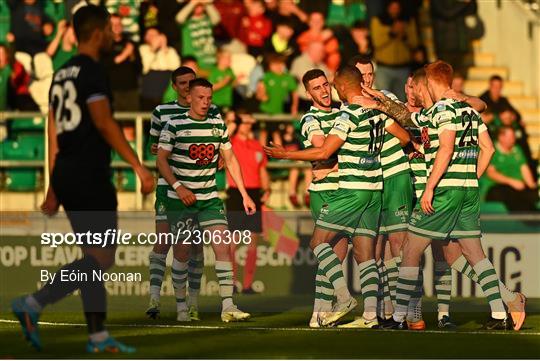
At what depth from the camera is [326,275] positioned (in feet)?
44.1

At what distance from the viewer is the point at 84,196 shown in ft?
35.4

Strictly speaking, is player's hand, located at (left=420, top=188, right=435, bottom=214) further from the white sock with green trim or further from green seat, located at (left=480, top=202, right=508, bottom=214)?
green seat, located at (left=480, top=202, right=508, bottom=214)

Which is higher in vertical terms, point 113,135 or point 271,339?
point 113,135

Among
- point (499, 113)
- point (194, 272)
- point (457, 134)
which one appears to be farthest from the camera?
point (499, 113)

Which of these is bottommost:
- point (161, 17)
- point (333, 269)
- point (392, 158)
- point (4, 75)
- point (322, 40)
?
point (333, 269)

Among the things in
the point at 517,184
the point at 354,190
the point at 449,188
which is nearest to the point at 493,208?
the point at 517,184

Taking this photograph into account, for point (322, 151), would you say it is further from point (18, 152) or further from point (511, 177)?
point (18, 152)

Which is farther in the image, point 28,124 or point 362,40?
point 362,40

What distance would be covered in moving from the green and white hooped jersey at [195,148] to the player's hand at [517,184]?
6.76 meters

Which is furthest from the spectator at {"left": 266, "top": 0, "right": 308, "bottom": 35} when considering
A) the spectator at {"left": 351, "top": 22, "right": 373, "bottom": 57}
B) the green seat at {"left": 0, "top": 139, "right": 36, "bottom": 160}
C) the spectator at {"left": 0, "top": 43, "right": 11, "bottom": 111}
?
the green seat at {"left": 0, "top": 139, "right": 36, "bottom": 160}

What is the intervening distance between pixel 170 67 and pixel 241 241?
2867 millimetres

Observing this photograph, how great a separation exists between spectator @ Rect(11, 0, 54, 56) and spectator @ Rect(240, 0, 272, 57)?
2390 mm

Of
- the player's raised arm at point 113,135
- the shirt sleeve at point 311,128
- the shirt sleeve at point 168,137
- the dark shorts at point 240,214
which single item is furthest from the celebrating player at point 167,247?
the dark shorts at point 240,214

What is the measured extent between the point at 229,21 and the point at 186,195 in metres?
7.88
